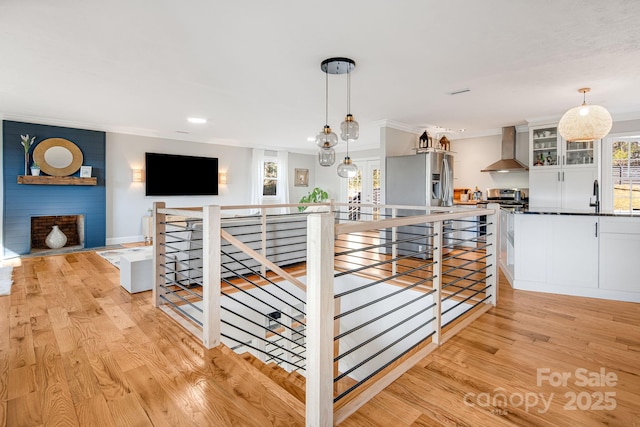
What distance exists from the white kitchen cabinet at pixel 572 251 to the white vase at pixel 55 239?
7.51 m

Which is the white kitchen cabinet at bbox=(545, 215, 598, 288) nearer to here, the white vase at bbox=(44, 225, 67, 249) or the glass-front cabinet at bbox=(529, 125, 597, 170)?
the glass-front cabinet at bbox=(529, 125, 597, 170)

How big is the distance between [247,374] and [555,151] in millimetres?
5809

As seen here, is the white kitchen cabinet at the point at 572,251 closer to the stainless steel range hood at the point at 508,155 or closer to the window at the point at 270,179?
the stainless steel range hood at the point at 508,155

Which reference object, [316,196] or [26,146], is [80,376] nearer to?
[26,146]

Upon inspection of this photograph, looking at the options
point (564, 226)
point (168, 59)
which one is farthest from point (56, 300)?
point (564, 226)

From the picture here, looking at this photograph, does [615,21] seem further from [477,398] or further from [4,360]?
[4,360]

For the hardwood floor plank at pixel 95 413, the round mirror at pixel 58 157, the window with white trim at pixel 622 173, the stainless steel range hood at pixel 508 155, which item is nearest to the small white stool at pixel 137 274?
the hardwood floor plank at pixel 95 413

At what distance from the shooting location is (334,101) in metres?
4.30

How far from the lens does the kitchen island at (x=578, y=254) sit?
121 inches

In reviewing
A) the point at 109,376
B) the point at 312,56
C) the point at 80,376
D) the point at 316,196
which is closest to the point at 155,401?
the point at 109,376

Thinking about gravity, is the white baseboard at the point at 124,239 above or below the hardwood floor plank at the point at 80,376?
above

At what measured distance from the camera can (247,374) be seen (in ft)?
6.05

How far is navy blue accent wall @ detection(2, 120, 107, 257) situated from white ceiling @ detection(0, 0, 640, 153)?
0.49m

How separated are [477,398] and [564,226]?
2.56 meters
